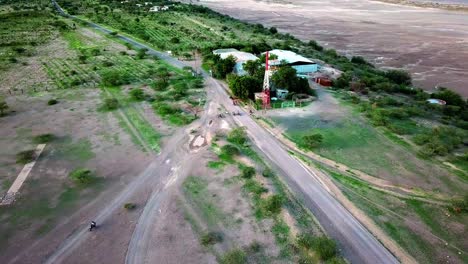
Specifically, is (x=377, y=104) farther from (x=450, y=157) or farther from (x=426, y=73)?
(x=426, y=73)

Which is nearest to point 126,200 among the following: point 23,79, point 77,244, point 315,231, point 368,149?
point 77,244

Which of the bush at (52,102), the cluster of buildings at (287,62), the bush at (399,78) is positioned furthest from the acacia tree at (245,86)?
the bush at (399,78)

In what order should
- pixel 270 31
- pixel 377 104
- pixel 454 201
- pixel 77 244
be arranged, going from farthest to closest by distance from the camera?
1. pixel 270 31
2. pixel 377 104
3. pixel 454 201
4. pixel 77 244

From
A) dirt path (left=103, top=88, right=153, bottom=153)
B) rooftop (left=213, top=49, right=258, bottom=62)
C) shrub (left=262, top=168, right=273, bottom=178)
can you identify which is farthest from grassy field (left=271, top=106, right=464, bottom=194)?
rooftop (left=213, top=49, right=258, bottom=62)

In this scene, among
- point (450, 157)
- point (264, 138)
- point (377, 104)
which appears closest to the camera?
point (450, 157)

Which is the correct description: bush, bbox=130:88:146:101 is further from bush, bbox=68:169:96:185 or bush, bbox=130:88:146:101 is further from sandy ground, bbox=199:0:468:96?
sandy ground, bbox=199:0:468:96

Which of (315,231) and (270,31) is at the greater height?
(270,31)

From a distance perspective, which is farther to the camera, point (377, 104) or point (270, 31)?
point (270, 31)

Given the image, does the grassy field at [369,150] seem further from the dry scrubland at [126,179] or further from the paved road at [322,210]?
the dry scrubland at [126,179]
